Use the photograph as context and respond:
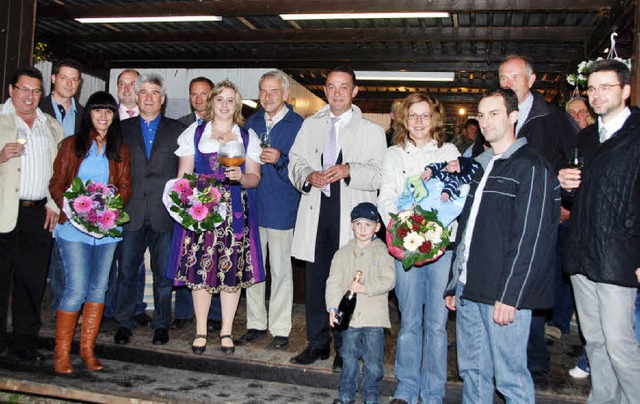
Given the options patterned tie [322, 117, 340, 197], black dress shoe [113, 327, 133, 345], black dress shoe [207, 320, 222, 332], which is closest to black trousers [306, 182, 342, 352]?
patterned tie [322, 117, 340, 197]

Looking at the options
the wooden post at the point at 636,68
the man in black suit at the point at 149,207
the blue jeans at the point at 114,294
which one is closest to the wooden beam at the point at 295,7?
the wooden post at the point at 636,68

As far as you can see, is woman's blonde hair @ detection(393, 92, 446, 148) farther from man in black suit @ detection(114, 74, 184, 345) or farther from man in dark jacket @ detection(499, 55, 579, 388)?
man in black suit @ detection(114, 74, 184, 345)

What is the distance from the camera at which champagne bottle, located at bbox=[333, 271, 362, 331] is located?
3.96m

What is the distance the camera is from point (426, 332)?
3961 mm

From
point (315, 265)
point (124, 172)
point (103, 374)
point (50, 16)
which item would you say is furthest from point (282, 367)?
point (50, 16)

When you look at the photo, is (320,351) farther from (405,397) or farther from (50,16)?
(50,16)

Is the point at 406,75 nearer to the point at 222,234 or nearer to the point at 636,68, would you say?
the point at 636,68

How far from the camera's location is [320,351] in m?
4.70

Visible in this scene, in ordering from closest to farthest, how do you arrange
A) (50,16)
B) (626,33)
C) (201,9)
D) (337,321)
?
(337,321) < (626,33) < (201,9) < (50,16)

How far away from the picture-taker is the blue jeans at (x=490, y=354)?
330 centimetres

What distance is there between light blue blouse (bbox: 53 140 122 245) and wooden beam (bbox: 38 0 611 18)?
4.80 m

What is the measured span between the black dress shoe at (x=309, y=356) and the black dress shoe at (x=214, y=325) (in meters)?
1.02

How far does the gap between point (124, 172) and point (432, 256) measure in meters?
2.51

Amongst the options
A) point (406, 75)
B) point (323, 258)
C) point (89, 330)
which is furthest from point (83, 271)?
point (406, 75)
